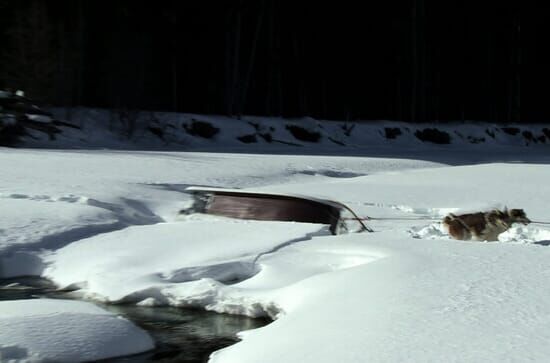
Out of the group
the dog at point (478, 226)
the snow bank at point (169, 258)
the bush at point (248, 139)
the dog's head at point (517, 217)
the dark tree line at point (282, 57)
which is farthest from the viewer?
the bush at point (248, 139)

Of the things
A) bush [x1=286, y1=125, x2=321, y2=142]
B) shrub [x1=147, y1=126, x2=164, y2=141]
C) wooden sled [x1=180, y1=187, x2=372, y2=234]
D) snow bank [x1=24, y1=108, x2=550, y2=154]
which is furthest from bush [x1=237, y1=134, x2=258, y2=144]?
wooden sled [x1=180, y1=187, x2=372, y2=234]

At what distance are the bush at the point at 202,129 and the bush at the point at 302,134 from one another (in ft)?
7.24

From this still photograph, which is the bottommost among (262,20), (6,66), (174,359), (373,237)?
(174,359)

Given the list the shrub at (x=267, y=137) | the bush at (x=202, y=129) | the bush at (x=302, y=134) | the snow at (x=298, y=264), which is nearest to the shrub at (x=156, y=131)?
the bush at (x=202, y=129)

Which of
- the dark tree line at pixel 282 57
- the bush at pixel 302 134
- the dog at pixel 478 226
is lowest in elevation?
the dog at pixel 478 226

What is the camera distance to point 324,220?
6.58 meters

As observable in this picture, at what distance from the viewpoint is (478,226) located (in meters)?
6.20

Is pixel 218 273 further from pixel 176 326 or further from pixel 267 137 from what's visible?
pixel 267 137

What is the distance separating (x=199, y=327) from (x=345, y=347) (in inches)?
A: 49.4

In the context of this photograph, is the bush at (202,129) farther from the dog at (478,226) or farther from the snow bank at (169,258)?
the dog at (478,226)

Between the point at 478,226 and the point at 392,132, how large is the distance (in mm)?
14929

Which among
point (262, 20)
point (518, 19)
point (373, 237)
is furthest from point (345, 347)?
point (518, 19)

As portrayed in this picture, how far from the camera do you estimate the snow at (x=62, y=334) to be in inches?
134

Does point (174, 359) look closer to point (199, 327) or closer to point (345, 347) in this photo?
point (199, 327)
